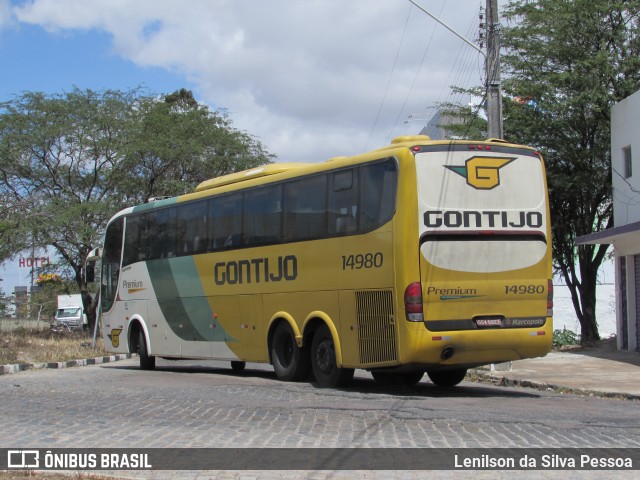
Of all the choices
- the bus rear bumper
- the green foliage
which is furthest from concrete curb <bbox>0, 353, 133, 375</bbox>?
the green foliage

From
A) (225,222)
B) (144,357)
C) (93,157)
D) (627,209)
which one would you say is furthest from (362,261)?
(93,157)

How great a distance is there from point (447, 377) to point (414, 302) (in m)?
3.46

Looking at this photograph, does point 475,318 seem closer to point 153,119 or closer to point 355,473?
point 355,473

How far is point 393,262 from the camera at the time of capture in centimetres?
1250

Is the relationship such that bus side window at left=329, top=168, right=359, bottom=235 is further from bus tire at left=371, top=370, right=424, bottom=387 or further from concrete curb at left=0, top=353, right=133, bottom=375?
concrete curb at left=0, top=353, right=133, bottom=375

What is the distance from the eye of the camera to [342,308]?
13.7 metres

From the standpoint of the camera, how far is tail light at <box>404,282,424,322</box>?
40.3 ft

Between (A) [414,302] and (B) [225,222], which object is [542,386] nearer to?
(A) [414,302]

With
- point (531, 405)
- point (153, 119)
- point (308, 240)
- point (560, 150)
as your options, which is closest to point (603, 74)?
point (560, 150)

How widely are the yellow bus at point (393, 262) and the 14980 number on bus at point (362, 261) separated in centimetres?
2

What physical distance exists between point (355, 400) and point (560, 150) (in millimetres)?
17245

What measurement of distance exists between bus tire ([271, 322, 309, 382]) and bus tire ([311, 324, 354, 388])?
0.31 meters

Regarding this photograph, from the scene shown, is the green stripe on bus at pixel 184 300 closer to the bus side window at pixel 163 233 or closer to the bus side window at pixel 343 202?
the bus side window at pixel 163 233

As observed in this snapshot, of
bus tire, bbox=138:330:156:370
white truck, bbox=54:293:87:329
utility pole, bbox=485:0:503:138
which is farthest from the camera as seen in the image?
white truck, bbox=54:293:87:329
